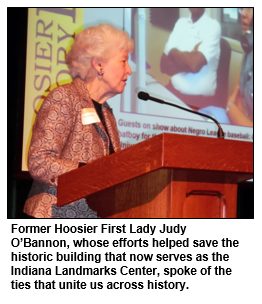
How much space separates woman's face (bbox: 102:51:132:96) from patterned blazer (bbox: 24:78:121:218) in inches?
8.0

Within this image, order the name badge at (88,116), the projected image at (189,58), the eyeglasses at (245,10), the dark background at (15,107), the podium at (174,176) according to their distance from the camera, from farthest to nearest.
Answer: the eyeglasses at (245,10)
the projected image at (189,58)
the dark background at (15,107)
the name badge at (88,116)
the podium at (174,176)

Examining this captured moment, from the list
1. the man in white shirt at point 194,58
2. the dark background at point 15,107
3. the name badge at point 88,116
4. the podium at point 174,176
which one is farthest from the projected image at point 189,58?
the podium at point 174,176

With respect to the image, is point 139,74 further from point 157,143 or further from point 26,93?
point 157,143

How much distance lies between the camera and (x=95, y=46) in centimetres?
223

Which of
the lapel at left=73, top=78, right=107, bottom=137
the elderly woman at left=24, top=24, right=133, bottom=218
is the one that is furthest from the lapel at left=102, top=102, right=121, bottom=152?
the lapel at left=73, top=78, right=107, bottom=137

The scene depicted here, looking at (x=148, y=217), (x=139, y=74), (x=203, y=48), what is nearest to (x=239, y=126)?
(x=203, y=48)

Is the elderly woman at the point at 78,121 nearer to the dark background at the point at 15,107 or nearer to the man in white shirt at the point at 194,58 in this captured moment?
the dark background at the point at 15,107

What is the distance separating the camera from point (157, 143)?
124 cm

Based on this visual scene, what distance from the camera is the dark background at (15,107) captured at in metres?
2.93

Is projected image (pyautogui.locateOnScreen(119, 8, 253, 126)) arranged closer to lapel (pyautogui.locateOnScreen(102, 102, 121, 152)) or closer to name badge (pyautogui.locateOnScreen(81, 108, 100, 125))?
lapel (pyautogui.locateOnScreen(102, 102, 121, 152))

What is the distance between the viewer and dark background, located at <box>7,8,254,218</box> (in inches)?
115

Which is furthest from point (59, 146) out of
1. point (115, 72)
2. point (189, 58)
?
point (189, 58)

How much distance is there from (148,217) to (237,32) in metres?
2.44

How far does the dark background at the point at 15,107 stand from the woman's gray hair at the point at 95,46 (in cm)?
79
